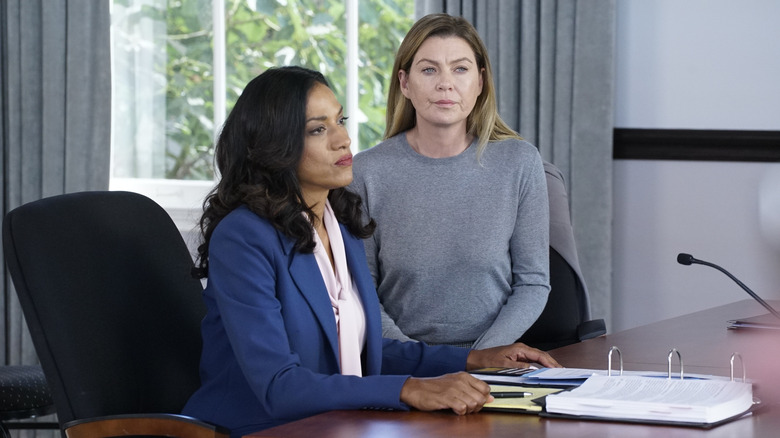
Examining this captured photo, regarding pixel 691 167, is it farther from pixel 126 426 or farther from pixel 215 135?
pixel 126 426

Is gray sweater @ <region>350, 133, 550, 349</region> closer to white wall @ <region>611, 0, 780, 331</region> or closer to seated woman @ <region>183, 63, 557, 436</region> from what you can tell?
seated woman @ <region>183, 63, 557, 436</region>

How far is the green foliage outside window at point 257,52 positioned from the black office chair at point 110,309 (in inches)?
80.2

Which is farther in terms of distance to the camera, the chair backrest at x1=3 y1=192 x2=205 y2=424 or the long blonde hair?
the long blonde hair

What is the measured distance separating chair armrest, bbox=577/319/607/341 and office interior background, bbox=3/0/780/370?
1220mm

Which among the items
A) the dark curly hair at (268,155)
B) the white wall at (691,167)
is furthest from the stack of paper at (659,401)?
the white wall at (691,167)

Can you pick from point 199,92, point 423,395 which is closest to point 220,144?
point 423,395

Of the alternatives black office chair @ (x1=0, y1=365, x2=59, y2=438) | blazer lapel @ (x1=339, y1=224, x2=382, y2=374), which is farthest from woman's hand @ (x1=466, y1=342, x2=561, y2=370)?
black office chair @ (x1=0, y1=365, x2=59, y2=438)

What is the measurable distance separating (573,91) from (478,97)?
45.0 inches

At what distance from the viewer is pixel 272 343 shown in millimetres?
1488

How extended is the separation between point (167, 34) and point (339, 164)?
269cm

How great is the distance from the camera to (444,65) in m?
2.24

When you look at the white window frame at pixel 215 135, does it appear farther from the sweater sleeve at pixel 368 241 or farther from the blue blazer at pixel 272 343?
the blue blazer at pixel 272 343

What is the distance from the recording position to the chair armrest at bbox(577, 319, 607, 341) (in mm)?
2160

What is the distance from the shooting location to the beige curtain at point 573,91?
11.0 feet
